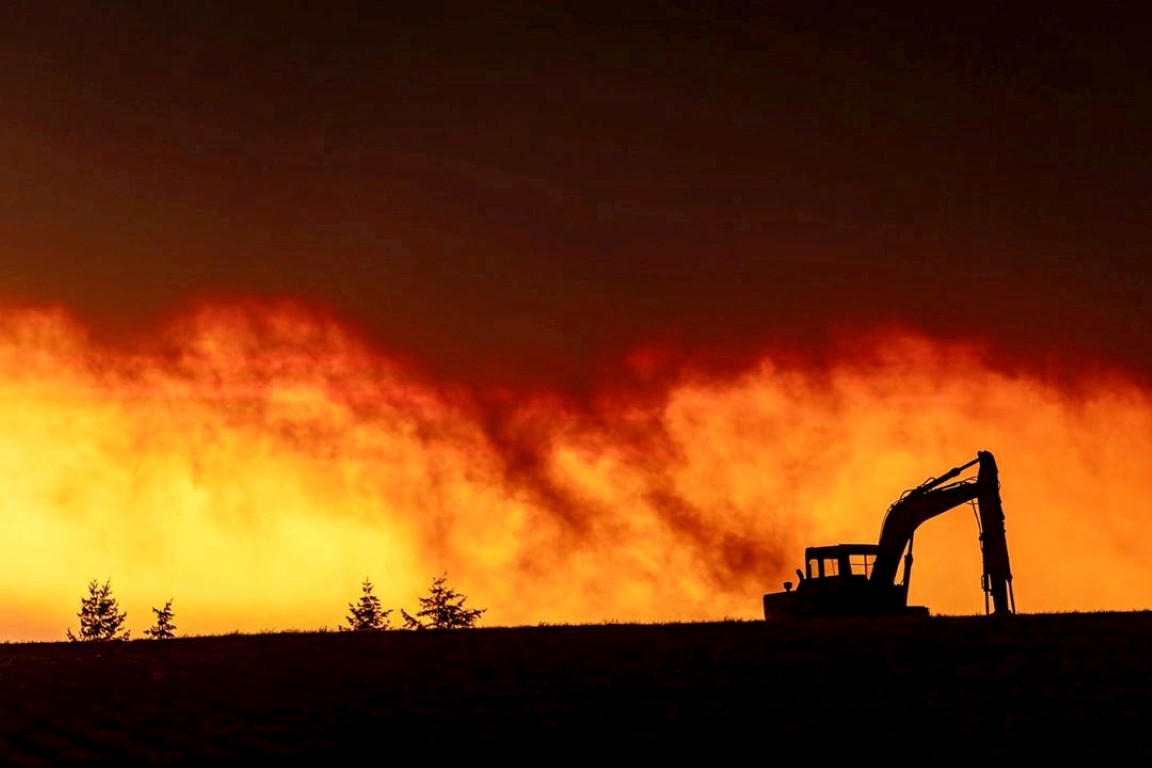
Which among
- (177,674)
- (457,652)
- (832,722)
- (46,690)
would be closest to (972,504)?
(457,652)

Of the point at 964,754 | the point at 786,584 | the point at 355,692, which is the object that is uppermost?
the point at 786,584

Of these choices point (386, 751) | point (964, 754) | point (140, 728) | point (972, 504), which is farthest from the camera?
point (972, 504)

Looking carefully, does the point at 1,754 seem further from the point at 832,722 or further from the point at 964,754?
the point at 964,754

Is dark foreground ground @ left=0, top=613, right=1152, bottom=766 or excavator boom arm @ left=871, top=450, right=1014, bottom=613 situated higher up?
excavator boom arm @ left=871, top=450, right=1014, bottom=613

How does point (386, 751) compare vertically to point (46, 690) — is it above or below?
below

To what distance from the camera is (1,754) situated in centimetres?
2195

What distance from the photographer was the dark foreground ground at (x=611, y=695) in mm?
21109

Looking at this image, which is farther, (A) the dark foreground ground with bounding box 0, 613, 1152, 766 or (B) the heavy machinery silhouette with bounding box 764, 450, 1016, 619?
(B) the heavy machinery silhouette with bounding box 764, 450, 1016, 619

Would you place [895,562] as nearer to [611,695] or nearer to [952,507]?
[952,507]

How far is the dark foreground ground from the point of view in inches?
831

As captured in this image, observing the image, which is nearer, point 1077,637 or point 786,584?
point 1077,637

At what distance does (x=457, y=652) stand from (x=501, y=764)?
34.4 feet

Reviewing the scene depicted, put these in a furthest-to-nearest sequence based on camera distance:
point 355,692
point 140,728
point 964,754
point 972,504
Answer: point 972,504 < point 355,692 < point 140,728 < point 964,754

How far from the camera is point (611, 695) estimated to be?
2492 cm
